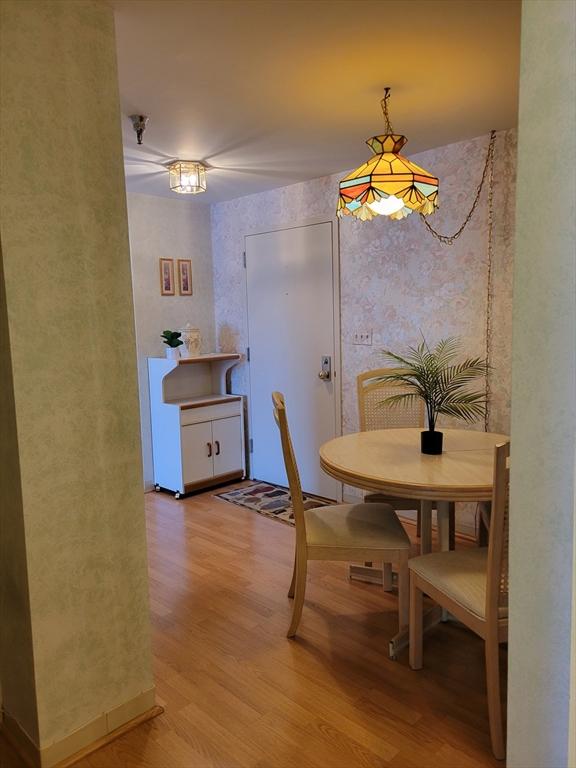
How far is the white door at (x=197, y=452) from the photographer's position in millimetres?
4320

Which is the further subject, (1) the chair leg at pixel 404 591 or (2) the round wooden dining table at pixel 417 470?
(1) the chair leg at pixel 404 591

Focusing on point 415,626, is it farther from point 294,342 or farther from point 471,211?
point 294,342

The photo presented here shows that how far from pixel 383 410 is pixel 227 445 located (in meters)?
1.76

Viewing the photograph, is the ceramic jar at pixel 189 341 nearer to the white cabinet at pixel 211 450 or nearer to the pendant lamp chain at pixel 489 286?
the white cabinet at pixel 211 450

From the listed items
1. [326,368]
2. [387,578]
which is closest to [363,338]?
[326,368]

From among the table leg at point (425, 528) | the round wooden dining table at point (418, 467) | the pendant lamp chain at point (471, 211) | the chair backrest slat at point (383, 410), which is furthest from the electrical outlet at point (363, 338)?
the table leg at point (425, 528)

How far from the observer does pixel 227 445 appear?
4.63m

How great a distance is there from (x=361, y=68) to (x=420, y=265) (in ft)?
4.87

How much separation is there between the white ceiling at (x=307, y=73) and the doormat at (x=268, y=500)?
2371mm

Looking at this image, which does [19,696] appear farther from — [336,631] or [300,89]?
[300,89]

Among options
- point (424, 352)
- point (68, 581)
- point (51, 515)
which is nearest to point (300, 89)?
point (424, 352)

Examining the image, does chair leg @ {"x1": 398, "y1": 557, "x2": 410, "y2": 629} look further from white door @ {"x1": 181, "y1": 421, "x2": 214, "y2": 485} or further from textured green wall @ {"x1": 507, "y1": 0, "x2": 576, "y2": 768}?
white door @ {"x1": 181, "y1": 421, "x2": 214, "y2": 485}

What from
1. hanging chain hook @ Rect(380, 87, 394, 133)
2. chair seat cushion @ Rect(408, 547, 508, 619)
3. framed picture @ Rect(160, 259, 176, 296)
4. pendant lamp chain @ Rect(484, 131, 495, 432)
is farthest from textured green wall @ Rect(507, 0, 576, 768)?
framed picture @ Rect(160, 259, 176, 296)

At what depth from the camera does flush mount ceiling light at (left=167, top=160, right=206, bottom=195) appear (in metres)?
3.43
